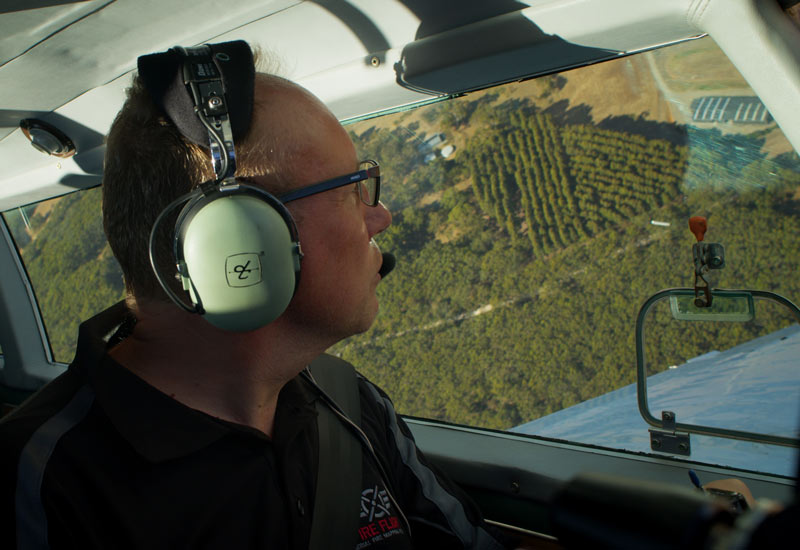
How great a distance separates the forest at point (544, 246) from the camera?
5.29 feet

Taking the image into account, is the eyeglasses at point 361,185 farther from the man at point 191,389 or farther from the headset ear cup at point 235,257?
the headset ear cup at point 235,257

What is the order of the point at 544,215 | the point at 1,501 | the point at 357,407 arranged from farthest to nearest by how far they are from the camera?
the point at 544,215 → the point at 357,407 → the point at 1,501

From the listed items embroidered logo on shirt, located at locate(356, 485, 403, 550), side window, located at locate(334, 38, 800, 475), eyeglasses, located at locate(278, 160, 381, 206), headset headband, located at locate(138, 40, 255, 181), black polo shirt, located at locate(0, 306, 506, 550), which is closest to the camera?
black polo shirt, located at locate(0, 306, 506, 550)

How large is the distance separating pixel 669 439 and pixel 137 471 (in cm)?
156

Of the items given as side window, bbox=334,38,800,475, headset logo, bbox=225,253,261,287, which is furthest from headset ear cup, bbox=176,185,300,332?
side window, bbox=334,38,800,475

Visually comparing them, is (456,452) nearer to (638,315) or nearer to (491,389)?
(491,389)

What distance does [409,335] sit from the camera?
215 centimetres

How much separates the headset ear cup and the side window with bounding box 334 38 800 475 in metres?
1.09

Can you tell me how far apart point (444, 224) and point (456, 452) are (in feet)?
2.93

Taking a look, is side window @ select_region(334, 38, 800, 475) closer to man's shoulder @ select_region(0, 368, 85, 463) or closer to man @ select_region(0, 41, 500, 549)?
man @ select_region(0, 41, 500, 549)

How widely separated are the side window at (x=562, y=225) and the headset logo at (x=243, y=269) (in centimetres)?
113

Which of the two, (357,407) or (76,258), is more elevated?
(76,258)

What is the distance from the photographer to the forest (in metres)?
1.61

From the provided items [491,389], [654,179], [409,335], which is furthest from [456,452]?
[654,179]
